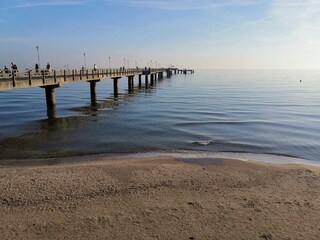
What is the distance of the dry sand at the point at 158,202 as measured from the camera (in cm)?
732

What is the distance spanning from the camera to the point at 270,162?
14.3 metres

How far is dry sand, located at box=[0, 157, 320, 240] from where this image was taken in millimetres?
7324

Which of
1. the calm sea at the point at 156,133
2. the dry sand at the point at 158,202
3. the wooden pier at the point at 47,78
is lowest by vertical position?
the calm sea at the point at 156,133

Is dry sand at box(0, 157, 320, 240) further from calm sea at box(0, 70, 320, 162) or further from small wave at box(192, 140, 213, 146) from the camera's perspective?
small wave at box(192, 140, 213, 146)

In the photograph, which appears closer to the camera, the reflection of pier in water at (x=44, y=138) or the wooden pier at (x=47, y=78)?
the reflection of pier in water at (x=44, y=138)

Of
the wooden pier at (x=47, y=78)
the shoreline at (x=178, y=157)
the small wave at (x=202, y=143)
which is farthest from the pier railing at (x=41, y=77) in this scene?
the small wave at (x=202, y=143)

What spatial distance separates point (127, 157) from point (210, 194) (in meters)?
6.30

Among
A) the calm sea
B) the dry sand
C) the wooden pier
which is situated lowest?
the calm sea

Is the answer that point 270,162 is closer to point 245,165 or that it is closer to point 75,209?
point 245,165

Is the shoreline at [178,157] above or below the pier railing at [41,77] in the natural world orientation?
below

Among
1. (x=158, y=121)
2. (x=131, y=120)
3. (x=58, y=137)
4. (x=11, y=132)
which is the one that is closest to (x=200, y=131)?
(x=158, y=121)

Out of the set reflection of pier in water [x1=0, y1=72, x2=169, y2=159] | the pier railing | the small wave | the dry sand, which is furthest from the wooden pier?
the small wave

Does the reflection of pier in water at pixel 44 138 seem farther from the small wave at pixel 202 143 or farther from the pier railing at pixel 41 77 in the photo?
the small wave at pixel 202 143

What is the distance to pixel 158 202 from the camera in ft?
29.0
